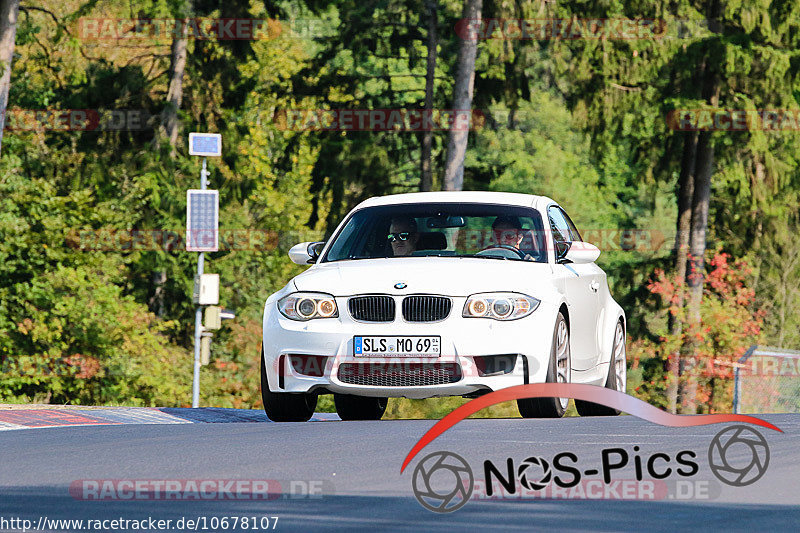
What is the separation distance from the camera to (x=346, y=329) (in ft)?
36.9

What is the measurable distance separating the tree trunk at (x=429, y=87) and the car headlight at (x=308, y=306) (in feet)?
93.9

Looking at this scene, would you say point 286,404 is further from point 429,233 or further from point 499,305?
point 499,305

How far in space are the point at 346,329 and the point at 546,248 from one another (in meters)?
2.08

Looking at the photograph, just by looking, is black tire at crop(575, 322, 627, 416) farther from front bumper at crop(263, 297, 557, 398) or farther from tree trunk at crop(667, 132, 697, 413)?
tree trunk at crop(667, 132, 697, 413)

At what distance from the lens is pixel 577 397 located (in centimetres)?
1340

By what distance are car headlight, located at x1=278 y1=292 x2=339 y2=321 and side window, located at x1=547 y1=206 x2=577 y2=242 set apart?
238cm

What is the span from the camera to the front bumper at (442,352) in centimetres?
1116

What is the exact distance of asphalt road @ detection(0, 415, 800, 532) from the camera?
719 cm

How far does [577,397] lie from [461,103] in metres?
20.1

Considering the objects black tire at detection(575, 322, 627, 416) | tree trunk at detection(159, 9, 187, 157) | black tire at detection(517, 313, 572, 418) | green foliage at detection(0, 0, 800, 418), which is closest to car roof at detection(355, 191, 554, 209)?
black tire at detection(517, 313, 572, 418)

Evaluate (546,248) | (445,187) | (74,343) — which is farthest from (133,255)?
(546,248)

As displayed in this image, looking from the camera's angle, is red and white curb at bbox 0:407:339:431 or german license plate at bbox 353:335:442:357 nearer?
german license plate at bbox 353:335:442:357

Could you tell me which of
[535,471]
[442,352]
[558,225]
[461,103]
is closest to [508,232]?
[558,225]

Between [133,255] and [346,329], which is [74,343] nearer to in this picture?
[133,255]
